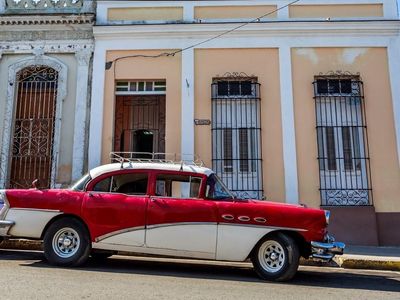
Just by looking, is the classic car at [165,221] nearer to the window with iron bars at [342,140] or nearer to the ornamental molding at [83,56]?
the window with iron bars at [342,140]

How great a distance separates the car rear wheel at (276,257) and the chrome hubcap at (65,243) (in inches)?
107

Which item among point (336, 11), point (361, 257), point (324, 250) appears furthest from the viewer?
point (336, 11)

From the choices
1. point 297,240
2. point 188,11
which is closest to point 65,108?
point 188,11

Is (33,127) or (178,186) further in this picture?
(33,127)

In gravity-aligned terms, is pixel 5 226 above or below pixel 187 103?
below

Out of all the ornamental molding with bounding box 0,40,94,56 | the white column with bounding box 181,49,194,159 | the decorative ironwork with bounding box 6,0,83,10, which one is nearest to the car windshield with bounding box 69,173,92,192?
the white column with bounding box 181,49,194,159

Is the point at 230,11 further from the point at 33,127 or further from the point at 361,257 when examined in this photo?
the point at 361,257

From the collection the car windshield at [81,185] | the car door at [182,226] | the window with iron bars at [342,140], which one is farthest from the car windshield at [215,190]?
the window with iron bars at [342,140]

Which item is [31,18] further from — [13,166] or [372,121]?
[372,121]

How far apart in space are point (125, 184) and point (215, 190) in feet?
4.72

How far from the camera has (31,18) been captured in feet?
36.5

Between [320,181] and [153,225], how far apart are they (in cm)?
532

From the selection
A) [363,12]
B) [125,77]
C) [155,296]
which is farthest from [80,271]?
[363,12]

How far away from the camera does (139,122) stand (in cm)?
1126
